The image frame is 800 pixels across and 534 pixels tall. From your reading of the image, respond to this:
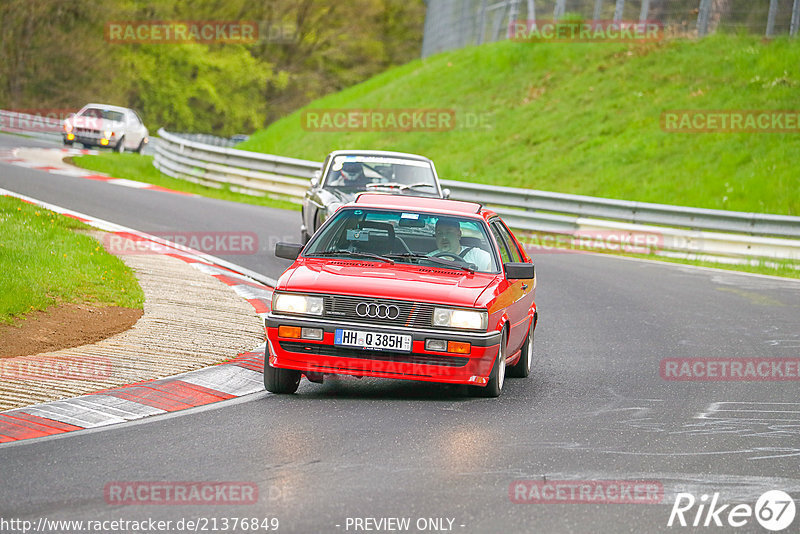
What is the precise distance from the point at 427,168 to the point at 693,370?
7026 millimetres

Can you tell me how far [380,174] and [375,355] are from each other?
8.38m

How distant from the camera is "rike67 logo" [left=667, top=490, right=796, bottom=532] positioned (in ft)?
18.6

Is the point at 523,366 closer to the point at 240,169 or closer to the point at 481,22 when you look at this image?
the point at 240,169

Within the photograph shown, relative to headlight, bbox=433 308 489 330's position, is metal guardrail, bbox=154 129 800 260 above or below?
below

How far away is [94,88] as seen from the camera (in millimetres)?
52062

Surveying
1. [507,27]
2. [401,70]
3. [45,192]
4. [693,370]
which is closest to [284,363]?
[693,370]

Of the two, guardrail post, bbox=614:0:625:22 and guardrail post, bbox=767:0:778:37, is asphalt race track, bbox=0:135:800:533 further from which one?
guardrail post, bbox=614:0:625:22

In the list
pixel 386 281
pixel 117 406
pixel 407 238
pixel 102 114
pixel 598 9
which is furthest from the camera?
pixel 102 114

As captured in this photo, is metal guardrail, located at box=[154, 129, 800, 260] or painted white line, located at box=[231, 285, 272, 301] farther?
metal guardrail, located at box=[154, 129, 800, 260]
